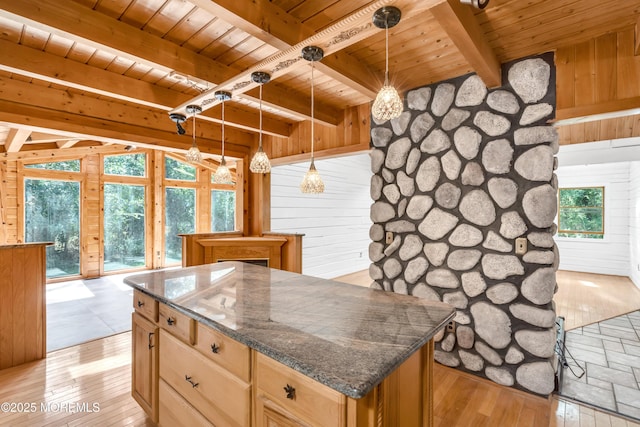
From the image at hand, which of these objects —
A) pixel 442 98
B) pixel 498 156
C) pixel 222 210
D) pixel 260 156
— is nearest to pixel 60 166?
pixel 222 210

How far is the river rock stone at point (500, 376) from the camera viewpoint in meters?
2.44

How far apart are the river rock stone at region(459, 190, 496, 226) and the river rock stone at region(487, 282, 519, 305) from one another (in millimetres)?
518

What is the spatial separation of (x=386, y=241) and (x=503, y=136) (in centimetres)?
140

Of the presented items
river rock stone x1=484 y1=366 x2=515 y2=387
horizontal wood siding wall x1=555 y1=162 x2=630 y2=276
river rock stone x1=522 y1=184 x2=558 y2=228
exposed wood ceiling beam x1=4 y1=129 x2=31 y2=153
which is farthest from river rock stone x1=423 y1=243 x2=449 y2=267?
horizontal wood siding wall x1=555 y1=162 x2=630 y2=276

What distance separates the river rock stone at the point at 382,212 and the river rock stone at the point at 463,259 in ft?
2.26

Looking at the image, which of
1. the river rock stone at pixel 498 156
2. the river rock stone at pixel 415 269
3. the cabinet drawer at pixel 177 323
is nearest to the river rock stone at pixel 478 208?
the river rock stone at pixel 498 156

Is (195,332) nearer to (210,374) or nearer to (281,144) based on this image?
(210,374)

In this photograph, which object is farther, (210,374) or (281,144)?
(281,144)

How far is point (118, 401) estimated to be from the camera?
2297 mm

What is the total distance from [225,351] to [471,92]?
2.70m

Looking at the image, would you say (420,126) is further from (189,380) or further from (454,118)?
(189,380)

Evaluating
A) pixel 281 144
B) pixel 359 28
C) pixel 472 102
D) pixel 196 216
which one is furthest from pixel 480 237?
pixel 196 216

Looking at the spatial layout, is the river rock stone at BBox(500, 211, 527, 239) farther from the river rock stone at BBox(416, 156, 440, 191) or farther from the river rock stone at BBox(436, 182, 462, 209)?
the river rock stone at BBox(416, 156, 440, 191)

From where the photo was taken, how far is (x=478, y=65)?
2092 mm
